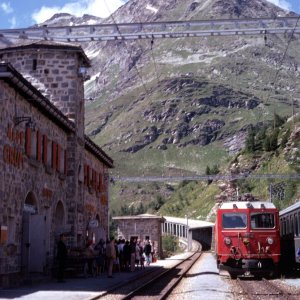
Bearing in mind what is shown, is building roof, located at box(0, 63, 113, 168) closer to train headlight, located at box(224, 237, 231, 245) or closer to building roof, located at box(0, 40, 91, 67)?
building roof, located at box(0, 40, 91, 67)

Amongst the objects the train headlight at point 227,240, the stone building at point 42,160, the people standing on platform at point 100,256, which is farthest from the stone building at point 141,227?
the train headlight at point 227,240

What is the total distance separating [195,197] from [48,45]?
95.7 m

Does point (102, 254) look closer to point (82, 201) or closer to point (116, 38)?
→ point (82, 201)

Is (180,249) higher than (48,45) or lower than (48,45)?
lower

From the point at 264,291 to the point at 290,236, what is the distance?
8264mm

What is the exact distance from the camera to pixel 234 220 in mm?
24125

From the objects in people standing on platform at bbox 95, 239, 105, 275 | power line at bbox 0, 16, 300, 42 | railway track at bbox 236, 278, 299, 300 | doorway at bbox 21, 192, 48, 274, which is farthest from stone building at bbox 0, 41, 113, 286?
railway track at bbox 236, 278, 299, 300

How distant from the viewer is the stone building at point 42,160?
2064 cm

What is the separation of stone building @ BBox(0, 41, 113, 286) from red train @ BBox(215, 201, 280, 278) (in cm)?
649

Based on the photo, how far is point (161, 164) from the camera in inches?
7426

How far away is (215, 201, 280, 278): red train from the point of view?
917 inches

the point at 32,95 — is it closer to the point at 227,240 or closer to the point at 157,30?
the point at 157,30

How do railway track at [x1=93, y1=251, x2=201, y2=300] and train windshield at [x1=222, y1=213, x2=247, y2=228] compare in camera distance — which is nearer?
railway track at [x1=93, y1=251, x2=201, y2=300]

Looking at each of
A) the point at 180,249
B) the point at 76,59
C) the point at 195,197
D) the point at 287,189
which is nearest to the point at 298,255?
the point at 76,59
